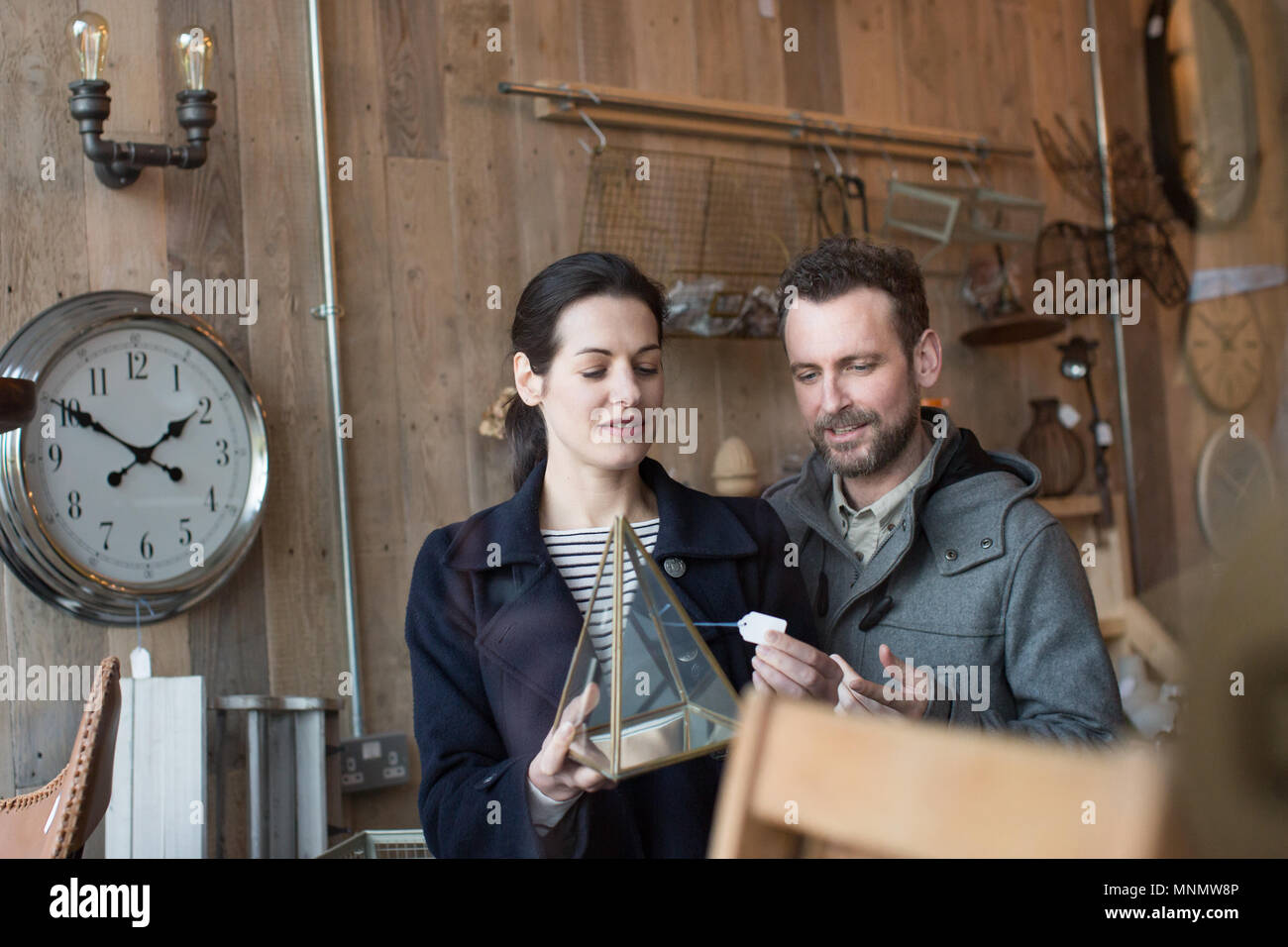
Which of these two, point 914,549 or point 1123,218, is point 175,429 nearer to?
point 914,549

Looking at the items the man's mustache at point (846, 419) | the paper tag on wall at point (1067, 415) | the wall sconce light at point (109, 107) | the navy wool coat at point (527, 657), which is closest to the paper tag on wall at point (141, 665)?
the wall sconce light at point (109, 107)

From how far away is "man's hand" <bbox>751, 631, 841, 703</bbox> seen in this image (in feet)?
2.30

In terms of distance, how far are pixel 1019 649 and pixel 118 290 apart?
3.52 feet

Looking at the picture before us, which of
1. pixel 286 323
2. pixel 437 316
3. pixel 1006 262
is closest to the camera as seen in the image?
pixel 286 323

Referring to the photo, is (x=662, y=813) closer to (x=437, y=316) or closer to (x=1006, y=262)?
(x=437, y=316)

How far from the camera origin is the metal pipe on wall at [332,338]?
1536 mm

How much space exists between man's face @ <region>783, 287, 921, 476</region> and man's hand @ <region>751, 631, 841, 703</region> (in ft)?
0.78

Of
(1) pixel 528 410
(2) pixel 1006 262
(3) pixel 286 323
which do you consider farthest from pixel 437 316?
(2) pixel 1006 262

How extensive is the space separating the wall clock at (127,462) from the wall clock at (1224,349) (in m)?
1.74

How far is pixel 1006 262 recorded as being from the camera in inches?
88.3

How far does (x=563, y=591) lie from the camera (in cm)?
76

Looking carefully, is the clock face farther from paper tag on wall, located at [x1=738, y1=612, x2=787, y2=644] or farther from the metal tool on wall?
the metal tool on wall

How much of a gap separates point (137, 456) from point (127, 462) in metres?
0.01

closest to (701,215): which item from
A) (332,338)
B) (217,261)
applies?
(332,338)
